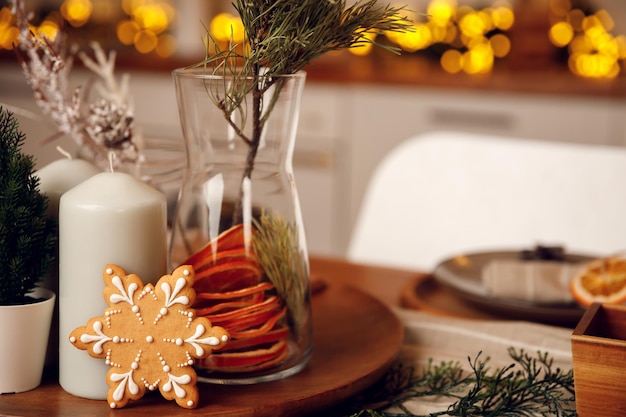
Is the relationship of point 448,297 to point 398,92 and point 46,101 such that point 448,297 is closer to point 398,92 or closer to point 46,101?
point 46,101

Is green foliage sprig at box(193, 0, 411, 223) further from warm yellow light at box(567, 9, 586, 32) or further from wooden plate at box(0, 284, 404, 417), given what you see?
warm yellow light at box(567, 9, 586, 32)

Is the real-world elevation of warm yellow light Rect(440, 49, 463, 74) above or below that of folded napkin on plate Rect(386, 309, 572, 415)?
above

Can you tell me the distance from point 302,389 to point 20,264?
0.82 feet

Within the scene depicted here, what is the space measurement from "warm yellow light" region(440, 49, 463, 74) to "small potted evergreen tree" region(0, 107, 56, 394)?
2788 mm

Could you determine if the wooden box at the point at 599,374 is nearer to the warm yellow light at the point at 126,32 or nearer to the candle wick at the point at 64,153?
the candle wick at the point at 64,153

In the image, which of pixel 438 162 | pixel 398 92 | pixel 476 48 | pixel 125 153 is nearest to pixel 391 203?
pixel 438 162

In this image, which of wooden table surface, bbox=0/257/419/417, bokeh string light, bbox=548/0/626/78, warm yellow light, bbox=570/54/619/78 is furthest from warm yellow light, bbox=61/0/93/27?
wooden table surface, bbox=0/257/419/417

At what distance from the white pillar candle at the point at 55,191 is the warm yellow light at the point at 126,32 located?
3.42 metres

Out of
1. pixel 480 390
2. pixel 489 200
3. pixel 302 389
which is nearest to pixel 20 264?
pixel 302 389

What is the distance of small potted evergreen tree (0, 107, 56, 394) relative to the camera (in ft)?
2.09

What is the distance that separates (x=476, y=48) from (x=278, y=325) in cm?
278

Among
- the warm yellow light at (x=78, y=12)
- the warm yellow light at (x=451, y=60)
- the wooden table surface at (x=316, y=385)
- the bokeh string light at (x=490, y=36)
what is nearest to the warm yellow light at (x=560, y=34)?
the bokeh string light at (x=490, y=36)

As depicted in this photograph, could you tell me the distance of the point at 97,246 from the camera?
63cm

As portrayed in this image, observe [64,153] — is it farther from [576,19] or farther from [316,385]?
[576,19]
